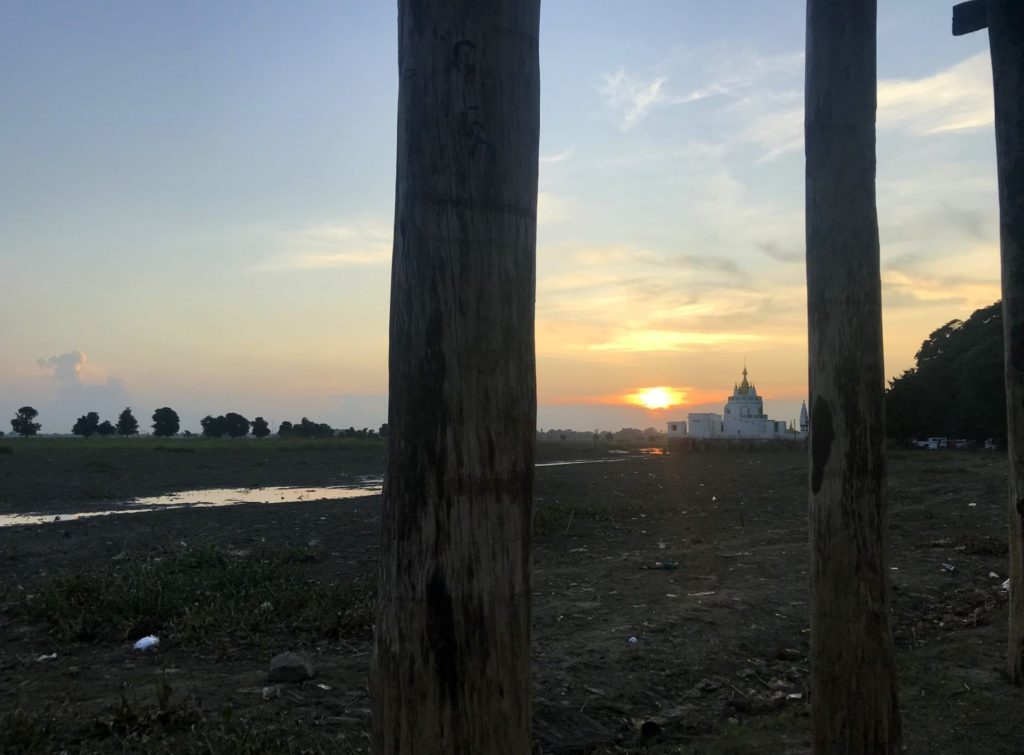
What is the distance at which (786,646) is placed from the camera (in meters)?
6.04

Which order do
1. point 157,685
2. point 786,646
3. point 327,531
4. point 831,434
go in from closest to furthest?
point 831,434, point 157,685, point 786,646, point 327,531

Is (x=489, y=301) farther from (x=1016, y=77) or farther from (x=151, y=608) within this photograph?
(x=151, y=608)

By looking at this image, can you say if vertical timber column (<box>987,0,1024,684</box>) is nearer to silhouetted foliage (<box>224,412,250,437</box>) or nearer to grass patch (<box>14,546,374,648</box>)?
grass patch (<box>14,546,374,648</box>)

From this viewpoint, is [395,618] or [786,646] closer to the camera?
[395,618]

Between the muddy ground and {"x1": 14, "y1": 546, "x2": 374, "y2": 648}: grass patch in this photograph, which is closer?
the muddy ground

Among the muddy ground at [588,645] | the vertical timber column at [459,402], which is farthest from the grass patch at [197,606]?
the vertical timber column at [459,402]

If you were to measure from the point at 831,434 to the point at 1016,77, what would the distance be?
297 centimetres

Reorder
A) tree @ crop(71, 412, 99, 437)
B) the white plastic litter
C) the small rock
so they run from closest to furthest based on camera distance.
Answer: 1. the small rock
2. the white plastic litter
3. tree @ crop(71, 412, 99, 437)

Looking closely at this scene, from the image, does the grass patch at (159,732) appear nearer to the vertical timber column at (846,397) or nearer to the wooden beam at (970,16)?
the vertical timber column at (846,397)

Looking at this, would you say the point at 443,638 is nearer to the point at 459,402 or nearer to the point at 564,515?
the point at 459,402

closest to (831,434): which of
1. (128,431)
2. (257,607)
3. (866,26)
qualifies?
(866,26)

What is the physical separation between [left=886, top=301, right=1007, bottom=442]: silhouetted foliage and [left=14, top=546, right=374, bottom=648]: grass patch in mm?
33561

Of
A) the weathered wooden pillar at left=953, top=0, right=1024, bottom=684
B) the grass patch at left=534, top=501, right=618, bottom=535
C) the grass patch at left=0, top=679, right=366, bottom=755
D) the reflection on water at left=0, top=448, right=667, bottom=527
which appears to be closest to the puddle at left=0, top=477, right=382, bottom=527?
the reflection on water at left=0, top=448, right=667, bottom=527

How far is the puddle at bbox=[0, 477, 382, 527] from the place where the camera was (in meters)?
13.7
